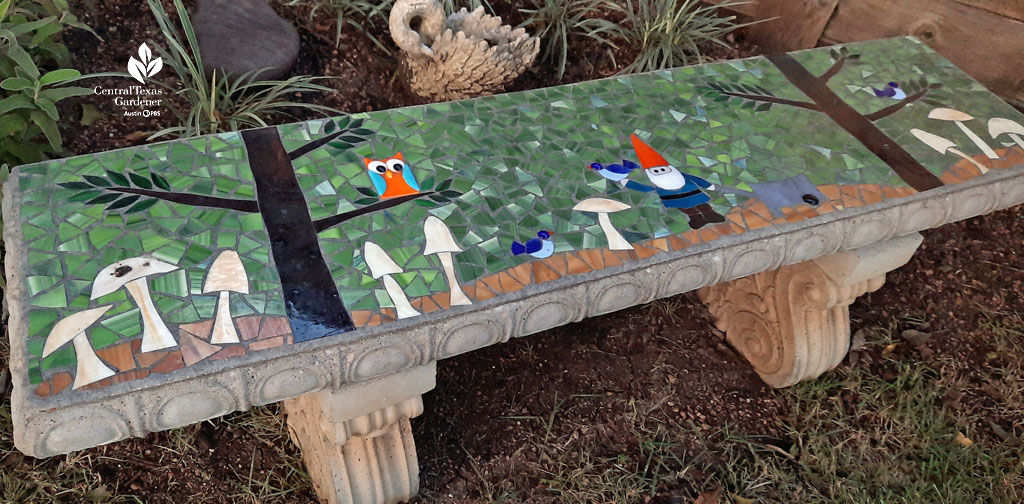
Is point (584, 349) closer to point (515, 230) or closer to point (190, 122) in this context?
point (515, 230)

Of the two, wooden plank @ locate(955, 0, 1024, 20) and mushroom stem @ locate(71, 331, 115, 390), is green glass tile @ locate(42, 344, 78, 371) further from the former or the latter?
wooden plank @ locate(955, 0, 1024, 20)

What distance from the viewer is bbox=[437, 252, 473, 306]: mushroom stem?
4.36 ft

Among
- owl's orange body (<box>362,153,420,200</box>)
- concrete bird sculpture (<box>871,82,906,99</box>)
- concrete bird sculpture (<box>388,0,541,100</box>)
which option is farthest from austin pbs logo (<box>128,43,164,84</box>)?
concrete bird sculpture (<box>871,82,906,99</box>)

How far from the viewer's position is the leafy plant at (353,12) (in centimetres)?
263

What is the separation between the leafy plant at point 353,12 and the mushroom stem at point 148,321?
5.12 ft

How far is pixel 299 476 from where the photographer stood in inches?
73.5

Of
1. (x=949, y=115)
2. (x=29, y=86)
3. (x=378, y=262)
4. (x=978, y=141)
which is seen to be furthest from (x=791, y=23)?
(x=29, y=86)

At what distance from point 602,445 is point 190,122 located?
1.52 metres

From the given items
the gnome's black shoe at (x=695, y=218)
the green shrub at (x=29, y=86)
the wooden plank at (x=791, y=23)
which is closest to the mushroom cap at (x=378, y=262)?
the gnome's black shoe at (x=695, y=218)

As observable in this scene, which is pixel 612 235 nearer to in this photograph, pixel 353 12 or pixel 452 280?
pixel 452 280

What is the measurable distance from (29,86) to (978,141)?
7.71 feet

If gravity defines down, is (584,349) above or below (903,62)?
below

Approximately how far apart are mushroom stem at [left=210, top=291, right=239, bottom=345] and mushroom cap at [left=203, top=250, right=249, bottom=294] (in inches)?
0.9

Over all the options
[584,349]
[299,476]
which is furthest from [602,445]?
[299,476]
